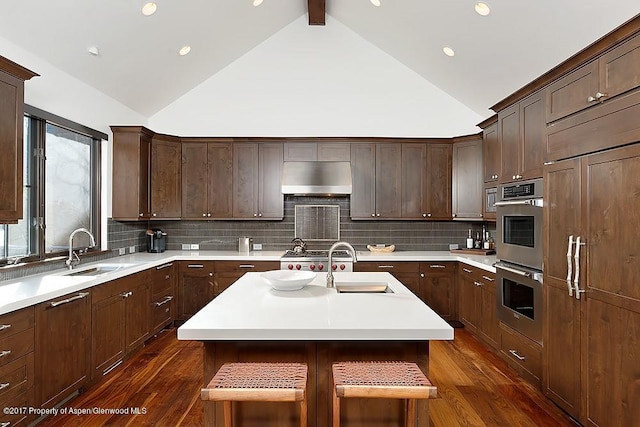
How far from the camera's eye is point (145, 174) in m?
4.87

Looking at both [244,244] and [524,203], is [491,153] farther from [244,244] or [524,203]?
[244,244]

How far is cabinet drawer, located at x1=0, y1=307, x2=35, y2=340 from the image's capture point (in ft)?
7.30

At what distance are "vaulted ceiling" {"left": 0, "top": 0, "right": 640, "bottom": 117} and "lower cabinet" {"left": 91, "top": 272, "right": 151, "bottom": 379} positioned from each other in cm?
200

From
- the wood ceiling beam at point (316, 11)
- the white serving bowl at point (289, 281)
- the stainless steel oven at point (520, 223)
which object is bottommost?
the white serving bowl at point (289, 281)

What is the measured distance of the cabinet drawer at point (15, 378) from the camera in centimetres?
223

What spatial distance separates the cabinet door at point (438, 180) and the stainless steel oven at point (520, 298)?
1581 mm

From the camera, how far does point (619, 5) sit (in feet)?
8.04

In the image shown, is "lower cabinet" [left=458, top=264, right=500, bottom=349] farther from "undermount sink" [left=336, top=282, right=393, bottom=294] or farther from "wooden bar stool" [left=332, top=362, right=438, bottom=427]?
"wooden bar stool" [left=332, top=362, right=438, bottom=427]

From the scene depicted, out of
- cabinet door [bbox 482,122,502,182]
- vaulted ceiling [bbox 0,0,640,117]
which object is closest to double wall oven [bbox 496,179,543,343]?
cabinet door [bbox 482,122,502,182]

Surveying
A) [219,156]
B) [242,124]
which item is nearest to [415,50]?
[242,124]

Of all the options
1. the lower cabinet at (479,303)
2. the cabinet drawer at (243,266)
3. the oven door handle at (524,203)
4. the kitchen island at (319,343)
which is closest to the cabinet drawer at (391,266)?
the lower cabinet at (479,303)

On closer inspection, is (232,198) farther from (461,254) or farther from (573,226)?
(573,226)

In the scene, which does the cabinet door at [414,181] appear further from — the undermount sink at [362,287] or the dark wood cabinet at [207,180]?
the undermount sink at [362,287]

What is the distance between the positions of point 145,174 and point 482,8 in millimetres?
3963
